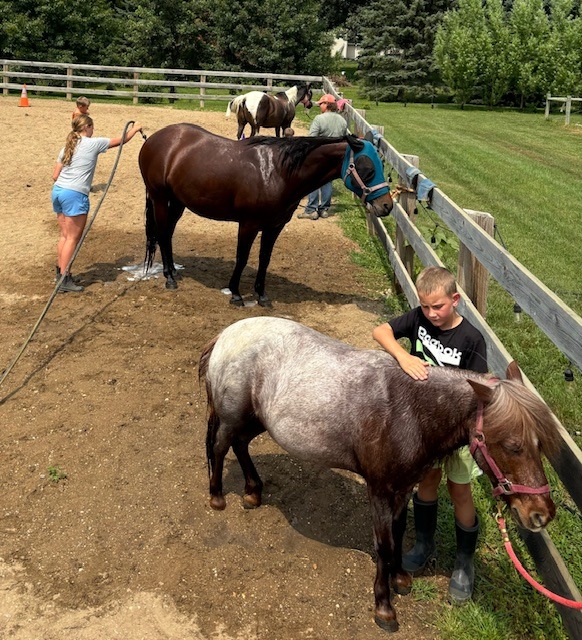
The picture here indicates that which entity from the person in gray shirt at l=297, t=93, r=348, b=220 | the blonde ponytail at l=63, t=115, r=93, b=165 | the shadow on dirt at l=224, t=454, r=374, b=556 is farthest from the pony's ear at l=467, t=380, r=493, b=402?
the person in gray shirt at l=297, t=93, r=348, b=220

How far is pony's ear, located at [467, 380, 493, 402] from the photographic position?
279cm

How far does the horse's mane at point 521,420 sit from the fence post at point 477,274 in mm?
2416

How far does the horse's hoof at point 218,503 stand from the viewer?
4305 mm

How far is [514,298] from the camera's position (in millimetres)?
→ 4191

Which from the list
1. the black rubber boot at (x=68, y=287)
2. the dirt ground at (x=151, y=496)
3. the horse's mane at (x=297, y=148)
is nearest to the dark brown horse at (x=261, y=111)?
the horse's mane at (x=297, y=148)

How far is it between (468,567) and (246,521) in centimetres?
142

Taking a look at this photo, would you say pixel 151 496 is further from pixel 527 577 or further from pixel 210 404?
pixel 527 577

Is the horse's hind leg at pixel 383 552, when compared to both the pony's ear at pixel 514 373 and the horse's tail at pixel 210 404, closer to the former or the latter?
the pony's ear at pixel 514 373

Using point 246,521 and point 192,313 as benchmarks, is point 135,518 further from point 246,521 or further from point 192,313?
point 192,313

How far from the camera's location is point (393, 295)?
26.3 feet

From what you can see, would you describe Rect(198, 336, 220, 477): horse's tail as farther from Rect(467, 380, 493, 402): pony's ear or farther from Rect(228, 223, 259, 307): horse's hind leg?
Rect(228, 223, 259, 307): horse's hind leg

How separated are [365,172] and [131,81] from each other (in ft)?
60.4

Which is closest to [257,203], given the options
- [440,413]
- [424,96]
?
[440,413]

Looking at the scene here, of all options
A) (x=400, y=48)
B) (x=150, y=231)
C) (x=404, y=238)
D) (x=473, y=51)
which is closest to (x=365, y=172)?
(x=404, y=238)
